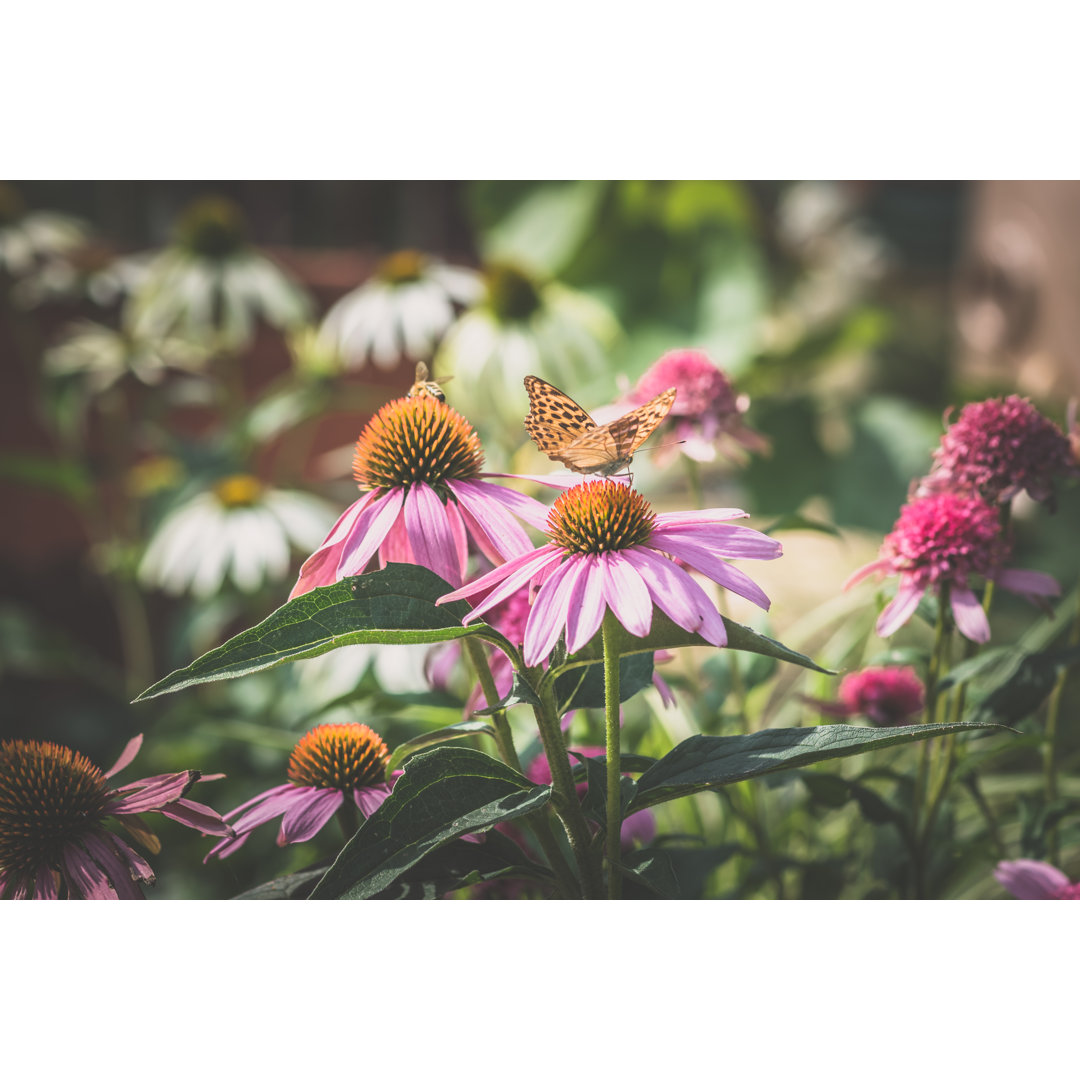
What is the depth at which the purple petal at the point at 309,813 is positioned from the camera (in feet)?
0.95

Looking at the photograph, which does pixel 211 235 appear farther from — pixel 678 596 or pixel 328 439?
pixel 678 596

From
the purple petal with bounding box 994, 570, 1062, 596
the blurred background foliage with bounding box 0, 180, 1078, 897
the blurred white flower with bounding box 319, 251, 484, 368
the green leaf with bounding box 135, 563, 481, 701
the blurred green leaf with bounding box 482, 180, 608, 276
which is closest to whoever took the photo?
the green leaf with bounding box 135, 563, 481, 701

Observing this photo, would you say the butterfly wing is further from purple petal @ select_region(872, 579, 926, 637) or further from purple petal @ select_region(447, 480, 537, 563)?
purple petal @ select_region(872, 579, 926, 637)

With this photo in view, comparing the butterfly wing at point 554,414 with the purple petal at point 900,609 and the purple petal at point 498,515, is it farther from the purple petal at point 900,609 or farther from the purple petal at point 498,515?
the purple petal at point 900,609

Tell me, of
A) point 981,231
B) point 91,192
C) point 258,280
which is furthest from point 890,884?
point 91,192

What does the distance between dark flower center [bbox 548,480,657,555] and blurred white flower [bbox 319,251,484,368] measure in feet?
2.02

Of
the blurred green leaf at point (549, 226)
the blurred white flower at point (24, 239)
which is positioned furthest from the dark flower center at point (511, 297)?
the blurred green leaf at point (549, 226)

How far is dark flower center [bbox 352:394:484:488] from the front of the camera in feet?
0.91

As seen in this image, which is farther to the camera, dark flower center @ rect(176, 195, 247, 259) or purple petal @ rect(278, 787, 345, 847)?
dark flower center @ rect(176, 195, 247, 259)

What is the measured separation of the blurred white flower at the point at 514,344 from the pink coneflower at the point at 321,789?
378 millimetres

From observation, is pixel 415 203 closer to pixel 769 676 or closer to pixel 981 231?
pixel 981 231

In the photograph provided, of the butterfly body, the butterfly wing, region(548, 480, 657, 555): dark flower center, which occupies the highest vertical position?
the butterfly body

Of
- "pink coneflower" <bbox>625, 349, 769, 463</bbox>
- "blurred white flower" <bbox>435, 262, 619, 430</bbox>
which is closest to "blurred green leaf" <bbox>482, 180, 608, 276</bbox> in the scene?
"blurred white flower" <bbox>435, 262, 619, 430</bbox>

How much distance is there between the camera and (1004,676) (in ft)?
1.23
